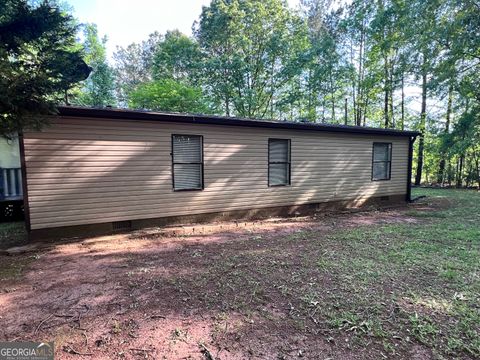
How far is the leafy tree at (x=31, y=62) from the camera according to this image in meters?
3.62

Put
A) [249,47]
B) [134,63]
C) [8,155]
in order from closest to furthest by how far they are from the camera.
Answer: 1. [8,155]
2. [249,47]
3. [134,63]

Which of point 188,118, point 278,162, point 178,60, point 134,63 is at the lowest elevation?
point 278,162

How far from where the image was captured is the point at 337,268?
391cm

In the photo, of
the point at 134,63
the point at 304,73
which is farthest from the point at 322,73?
the point at 134,63

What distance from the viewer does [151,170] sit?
20.5ft

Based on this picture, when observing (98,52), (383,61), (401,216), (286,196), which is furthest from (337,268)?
(98,52)

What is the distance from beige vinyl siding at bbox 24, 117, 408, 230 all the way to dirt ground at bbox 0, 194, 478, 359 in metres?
0.98

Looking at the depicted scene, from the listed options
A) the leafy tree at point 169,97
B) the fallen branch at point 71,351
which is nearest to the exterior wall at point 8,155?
the fallen branch at point 71,351

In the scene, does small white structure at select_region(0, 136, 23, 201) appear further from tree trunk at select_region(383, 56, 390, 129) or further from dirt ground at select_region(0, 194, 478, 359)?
tree trunk at select_region(383, 56, 390, 129)

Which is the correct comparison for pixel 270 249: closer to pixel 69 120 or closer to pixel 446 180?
pixel 69 120

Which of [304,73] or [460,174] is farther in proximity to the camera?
[304,73]

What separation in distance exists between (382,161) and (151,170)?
8065mm

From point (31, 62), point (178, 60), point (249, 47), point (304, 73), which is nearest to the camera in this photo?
point (31, 62)

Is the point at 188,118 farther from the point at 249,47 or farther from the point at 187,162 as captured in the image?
the point at 249,47
